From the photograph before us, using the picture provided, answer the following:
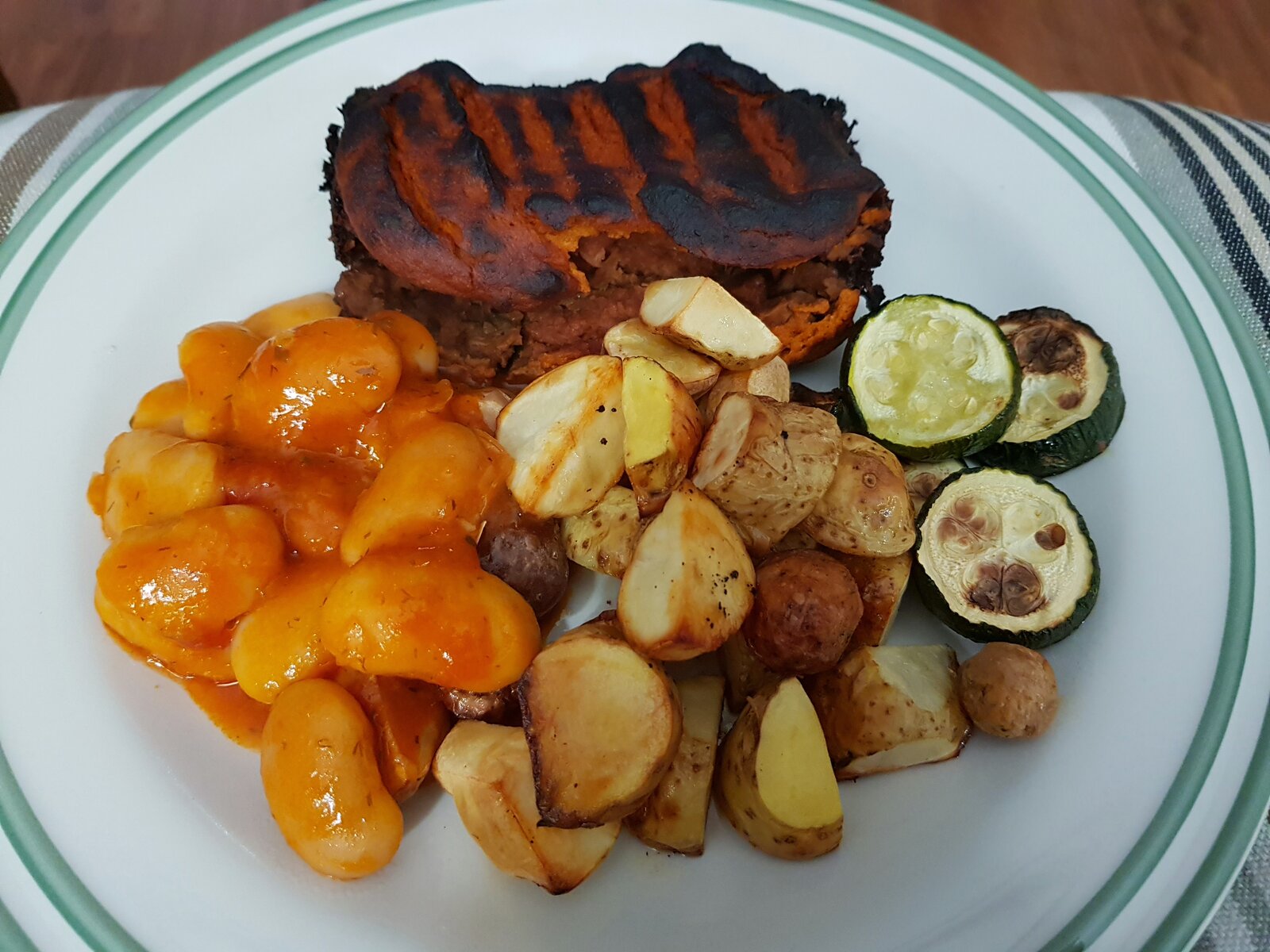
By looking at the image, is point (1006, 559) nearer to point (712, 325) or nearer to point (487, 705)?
point (712, 325)

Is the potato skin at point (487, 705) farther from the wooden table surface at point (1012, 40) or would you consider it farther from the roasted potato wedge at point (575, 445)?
the wooden table surface at point (1012, 40)

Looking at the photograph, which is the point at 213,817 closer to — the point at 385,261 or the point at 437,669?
the point at 437,669

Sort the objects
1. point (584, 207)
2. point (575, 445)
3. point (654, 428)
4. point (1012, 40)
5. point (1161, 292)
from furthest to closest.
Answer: point (1012, 40) → point (1161, 292) → point (584, 207) → point (575, 445) → point (654, 428)

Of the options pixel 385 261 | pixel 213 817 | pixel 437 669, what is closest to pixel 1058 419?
pixel 437 669

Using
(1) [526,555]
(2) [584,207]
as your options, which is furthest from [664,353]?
(1) [526,555]

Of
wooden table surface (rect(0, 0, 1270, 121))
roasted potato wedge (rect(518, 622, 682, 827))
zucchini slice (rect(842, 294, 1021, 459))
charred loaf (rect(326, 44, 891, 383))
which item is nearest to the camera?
roasted potato wedge (rect(518, 622, 682, 827))

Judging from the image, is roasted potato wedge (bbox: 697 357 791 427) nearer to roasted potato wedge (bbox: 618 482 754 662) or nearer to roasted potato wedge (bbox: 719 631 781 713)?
roasted potato wedge (bbox: 618 482 754 662)

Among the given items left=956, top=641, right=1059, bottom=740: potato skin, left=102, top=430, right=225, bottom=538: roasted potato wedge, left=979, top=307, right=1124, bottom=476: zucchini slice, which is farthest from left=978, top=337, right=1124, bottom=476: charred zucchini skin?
left=102, top=430, right=225, bottom=538: roasted potato wedge
